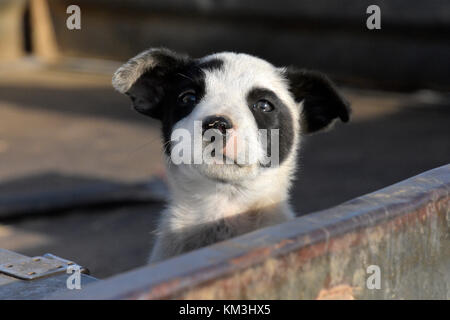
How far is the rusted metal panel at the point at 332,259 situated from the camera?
1337mm

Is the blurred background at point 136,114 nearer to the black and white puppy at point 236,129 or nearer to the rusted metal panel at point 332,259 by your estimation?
the black and white puppy at point 236,129

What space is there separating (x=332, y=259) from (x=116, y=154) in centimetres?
390

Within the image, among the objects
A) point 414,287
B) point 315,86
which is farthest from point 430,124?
point 414,287

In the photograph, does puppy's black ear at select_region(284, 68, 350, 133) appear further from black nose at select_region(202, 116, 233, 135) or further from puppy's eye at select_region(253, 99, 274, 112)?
black nose at select_region(202, 116, 233, 135)

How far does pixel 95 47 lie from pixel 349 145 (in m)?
3.90

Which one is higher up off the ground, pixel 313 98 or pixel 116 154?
pixel 116 154

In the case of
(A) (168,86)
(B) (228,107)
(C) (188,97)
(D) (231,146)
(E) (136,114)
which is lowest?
(D) (231,146)

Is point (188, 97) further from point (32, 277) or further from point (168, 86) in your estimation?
point (32, 277)

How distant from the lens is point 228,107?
2.29m

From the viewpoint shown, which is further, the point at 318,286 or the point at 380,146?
the point at 380,146

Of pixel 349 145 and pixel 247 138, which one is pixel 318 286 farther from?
pixel 349 145

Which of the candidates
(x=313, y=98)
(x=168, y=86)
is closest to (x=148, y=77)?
(x=168, y=86)

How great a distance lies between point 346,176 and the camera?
15.4 ft
